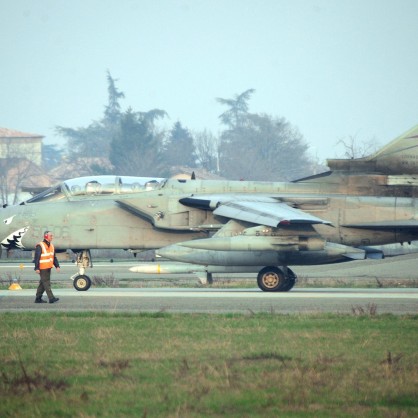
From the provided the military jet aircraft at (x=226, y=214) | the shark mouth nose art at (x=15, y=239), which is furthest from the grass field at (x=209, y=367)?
the shark mouth nose art at (x=15, y=239)

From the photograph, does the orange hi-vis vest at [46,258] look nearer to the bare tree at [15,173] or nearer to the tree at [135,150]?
the tree at [135,150]

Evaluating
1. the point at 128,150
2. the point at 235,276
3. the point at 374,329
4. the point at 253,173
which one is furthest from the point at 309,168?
the point at 374,329

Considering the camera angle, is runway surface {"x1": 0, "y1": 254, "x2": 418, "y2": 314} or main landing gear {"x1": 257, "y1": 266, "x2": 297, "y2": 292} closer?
runway surface {"x1": 0, "y1": 254, "x2": 418, "y2": 314}

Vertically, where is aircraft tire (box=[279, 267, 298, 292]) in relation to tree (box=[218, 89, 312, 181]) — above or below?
below

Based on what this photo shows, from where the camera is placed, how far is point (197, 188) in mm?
25031

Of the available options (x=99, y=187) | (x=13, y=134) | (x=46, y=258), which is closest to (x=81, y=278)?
(x=99, y=187)

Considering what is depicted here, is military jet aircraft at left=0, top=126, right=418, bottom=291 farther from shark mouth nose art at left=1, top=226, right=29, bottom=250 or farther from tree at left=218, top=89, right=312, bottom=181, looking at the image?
tree at left=218, top=89, right=312, bottom=181

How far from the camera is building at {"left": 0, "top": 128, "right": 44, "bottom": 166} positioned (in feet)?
427

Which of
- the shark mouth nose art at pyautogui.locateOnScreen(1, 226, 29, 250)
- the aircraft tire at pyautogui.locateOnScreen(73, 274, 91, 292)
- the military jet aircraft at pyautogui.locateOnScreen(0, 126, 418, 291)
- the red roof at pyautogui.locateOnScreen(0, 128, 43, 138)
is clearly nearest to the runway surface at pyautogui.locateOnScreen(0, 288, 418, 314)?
the aircraft tire at pyautogui.locateOnScreen(73, 274, 91, 292)

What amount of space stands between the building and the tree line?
15.7 ft

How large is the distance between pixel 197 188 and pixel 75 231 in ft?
11.1

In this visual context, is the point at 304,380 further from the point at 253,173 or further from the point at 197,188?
the point at 253,173

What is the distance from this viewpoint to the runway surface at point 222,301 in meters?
18.4

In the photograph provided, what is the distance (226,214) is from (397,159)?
4.80 metres
